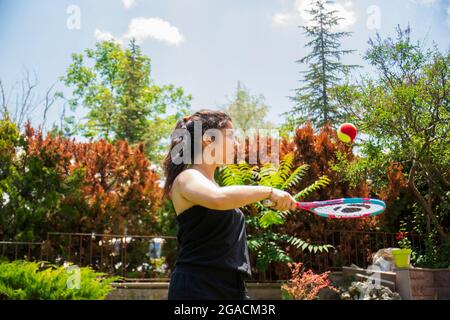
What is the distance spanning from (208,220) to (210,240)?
0.30 feet

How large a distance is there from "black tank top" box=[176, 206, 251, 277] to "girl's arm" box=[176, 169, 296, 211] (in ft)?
0.32

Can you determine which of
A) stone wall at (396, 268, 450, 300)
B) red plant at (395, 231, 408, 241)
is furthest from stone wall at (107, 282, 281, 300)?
red plant at (395, 231, 408, 241)

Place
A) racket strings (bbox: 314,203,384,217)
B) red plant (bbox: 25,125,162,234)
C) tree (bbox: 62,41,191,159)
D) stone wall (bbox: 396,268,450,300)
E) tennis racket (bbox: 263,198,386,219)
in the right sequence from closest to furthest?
tennis racket (bbox: 263,198,386,219)
racket strings (bbox: 314,203,384,217)
stone wall (bbox: 396,268,450,300)
red plant (bbox: 25,125,162,234)
tree (bbox: 62,41,191,159)

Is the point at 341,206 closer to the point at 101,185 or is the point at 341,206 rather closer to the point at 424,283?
the point at 424,283

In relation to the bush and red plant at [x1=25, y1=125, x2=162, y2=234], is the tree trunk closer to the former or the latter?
red plant at [x1=25, y1=125, x2=162, y2=234]

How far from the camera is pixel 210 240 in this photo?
7.05ft

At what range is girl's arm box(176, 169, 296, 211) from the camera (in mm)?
1978

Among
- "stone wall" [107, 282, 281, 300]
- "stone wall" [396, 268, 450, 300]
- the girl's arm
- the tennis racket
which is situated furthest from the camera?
"stone wall" [107, 282, 281, 300]

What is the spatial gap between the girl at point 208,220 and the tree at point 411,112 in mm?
6310

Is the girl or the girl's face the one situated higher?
the girl's face

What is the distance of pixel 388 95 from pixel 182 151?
6823 millimetres

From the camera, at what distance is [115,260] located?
8953mm

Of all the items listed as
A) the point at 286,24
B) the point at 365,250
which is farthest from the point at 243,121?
the point at 365,250

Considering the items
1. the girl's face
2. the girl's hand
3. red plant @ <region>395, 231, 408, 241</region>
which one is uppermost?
the girl's face
